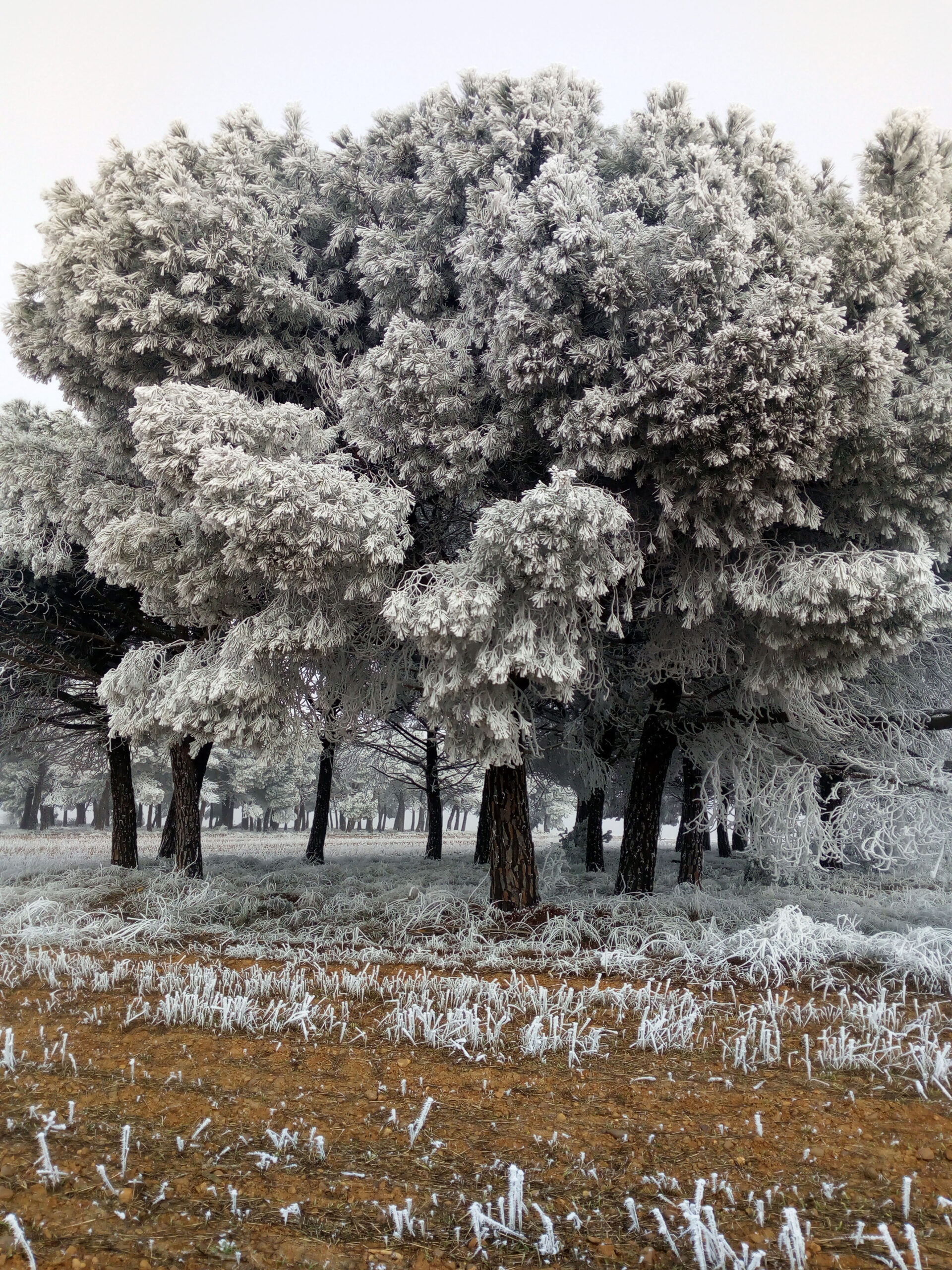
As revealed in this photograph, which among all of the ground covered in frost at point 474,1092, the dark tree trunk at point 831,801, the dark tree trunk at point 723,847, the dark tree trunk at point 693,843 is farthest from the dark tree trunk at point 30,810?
the dark tree trunk at point 831,801

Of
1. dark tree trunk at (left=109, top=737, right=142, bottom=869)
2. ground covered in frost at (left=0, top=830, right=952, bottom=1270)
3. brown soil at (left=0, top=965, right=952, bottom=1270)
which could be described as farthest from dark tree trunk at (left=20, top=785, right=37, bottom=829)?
brown soil at (left=0, top=965, right=952, bottom=1270)

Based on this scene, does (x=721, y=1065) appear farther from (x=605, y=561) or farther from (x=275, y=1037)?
(x=605, y=561)

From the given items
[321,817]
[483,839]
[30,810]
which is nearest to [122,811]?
[321,817]

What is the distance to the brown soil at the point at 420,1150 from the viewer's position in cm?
205

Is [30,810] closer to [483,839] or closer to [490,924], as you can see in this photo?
[483,839]

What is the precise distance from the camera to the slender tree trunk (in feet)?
32.0

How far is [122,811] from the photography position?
11.3 meters

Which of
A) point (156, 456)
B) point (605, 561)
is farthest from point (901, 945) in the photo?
point (156, 456)

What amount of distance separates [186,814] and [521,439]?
7.19m

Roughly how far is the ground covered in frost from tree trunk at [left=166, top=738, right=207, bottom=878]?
3.12 metres

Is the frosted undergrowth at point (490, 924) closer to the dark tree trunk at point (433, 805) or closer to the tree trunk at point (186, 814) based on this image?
the tree trunk at point (186, 814)

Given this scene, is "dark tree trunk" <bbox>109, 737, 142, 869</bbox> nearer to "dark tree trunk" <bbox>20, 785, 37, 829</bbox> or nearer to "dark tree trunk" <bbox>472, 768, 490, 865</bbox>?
"dark tree trunk" <bbox>472, 768, 490, 865</bbox>

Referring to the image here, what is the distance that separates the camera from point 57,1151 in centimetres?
246

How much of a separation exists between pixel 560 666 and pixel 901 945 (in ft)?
10.7
